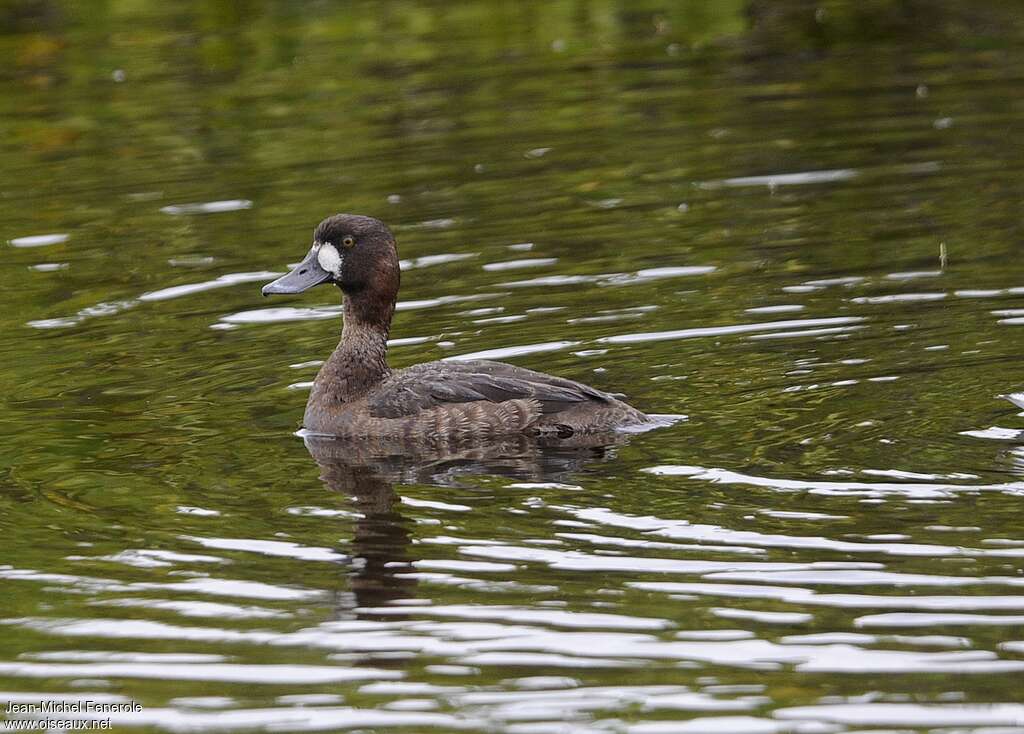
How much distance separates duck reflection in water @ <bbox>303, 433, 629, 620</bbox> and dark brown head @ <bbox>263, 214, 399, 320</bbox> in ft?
3.44

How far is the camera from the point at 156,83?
2072 cm

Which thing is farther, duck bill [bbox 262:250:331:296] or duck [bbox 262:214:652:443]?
duck bill [bbox 262:250:331:296]

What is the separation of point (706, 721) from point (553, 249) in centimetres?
780

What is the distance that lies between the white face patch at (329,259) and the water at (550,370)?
78 cm

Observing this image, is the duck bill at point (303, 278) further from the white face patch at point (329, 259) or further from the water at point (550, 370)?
the water at point (550, 370)

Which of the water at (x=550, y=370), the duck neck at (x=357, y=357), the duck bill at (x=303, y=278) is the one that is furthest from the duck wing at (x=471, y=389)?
the duck bill at (x=303, y=278)

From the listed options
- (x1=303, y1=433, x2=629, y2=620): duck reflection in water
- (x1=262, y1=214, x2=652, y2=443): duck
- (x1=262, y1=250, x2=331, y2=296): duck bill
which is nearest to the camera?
(x1=303, y1=433, x2=629, y2=620): duck reflection in water

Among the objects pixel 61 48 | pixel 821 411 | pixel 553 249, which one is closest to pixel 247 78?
pixel 61 48

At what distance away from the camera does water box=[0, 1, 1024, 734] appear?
663cm

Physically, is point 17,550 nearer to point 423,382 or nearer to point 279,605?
point 279,605

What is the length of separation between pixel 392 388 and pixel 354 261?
3.21ft

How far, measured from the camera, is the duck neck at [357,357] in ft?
33.6

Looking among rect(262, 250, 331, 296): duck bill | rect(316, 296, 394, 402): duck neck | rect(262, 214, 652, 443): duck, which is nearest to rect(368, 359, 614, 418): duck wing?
rect(262, 214, 652, 443): duck

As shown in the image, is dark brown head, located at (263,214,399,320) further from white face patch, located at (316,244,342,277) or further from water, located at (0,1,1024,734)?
water, located at (0,1,1024,734)
